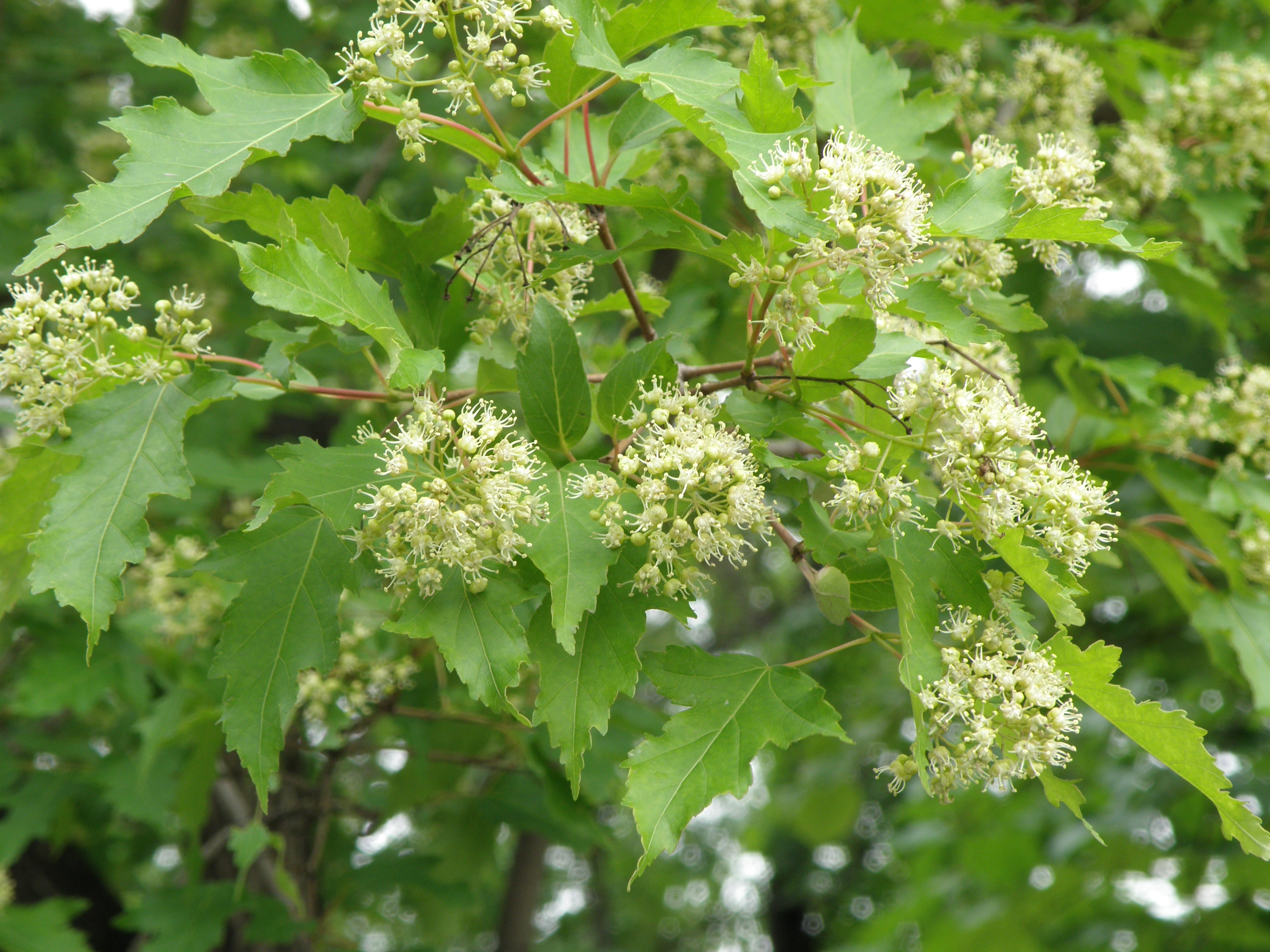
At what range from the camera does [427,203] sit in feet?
16.7

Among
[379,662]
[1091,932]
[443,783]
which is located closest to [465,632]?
[379,662]

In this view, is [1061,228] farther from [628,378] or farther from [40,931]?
[40,931]

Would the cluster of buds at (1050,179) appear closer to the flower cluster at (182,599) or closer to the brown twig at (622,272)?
the brown twig at (622,272)

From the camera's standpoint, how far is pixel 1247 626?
10.0 ft

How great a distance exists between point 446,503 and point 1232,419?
2633 millimetres

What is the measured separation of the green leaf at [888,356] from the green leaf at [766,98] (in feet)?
1.47

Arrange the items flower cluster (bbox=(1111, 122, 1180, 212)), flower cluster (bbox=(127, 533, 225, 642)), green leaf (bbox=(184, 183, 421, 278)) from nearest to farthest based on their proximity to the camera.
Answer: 1. green leaf (bbox=(184, 183, 421, 278))
2. flower cluster (bbox=(1111, 122, 1180, 212))
3. flower cluster (bbox=(127, 533, 225, 642))

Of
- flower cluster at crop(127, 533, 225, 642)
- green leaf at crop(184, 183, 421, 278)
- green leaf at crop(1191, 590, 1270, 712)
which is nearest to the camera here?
green leaf at crop(184, 183, 421, 278)

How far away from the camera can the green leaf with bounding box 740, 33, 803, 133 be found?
186 cm

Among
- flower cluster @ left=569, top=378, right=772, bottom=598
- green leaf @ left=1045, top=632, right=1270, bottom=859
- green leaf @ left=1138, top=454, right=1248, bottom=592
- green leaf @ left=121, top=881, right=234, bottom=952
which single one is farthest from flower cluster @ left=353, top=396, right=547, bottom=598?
green leaf @ left=121, top=881, right=234, bottom=952

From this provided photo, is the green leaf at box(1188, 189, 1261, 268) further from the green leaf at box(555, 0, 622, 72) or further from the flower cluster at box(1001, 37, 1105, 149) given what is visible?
the green leaf at box(555, 0, 622, 72)

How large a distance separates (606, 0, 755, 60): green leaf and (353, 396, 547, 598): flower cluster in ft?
2.67

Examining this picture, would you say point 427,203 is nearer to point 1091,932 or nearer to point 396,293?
point 396,293

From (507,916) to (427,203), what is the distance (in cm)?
371
